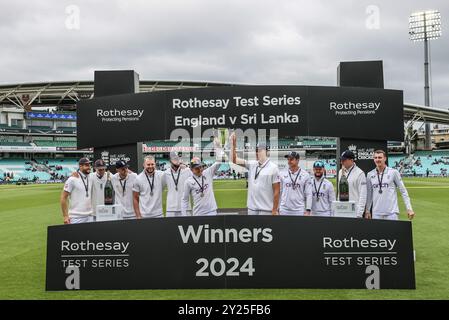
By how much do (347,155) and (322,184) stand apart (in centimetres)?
77

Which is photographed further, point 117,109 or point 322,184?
point 117,109

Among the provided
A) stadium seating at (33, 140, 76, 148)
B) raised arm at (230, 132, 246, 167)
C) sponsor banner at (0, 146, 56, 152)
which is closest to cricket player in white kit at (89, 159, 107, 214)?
raised arm at (230, 132, 246, 167)

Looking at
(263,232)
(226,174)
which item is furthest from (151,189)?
(226,174)

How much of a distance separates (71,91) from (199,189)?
177ft

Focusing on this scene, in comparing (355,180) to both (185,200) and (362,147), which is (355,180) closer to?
(362,147)

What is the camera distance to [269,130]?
786 centimetres

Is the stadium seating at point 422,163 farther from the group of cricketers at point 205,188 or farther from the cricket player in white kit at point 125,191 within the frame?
the cricket player in white kit at point 125,191

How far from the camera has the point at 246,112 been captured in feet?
25.8

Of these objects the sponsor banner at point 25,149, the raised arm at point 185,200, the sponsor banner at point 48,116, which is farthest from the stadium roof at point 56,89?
the raised arm at point 185,200

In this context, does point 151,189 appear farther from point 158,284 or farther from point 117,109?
point 117,109

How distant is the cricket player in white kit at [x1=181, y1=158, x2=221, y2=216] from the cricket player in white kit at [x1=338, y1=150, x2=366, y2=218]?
7.40ft

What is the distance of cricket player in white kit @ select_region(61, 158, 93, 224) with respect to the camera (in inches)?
277

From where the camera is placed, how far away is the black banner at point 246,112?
7.87 meters
